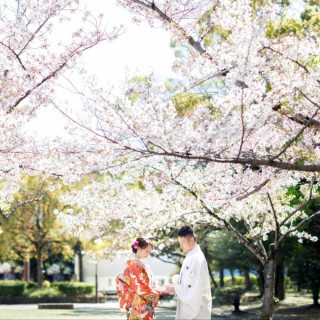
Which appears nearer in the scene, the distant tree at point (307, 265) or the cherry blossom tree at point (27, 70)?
the cherry blossom tree at point (27, 70)

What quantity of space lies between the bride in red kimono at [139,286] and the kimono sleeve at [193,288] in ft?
1.58

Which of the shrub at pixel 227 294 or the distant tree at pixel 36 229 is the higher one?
the distant tree at pixel 36 229

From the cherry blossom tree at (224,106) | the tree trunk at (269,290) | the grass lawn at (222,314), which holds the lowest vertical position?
the grass lawn at (222,314)

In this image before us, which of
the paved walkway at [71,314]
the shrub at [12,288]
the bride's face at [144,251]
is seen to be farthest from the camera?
the shrub at [12,288]

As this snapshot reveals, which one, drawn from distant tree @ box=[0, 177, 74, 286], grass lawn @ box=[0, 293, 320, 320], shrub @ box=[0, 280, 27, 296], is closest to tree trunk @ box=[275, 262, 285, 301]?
grass lawn @ box=[0, 293, 320, 320]

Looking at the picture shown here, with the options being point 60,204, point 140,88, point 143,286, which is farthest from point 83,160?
point 60,204

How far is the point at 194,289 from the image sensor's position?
16.1 ft

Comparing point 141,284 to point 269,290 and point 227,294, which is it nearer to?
point 269,290

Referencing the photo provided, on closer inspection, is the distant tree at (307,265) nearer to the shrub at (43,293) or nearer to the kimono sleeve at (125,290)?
the kimono sleeve at (125,290)

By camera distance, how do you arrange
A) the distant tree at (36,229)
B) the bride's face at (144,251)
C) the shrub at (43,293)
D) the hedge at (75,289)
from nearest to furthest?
the bride's face at (144,251), the shrub at (43,293), the distant tree at (36,229), the hedge at (75,289)

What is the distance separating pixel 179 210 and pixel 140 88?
19.3 ft

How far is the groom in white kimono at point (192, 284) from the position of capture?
491 cm

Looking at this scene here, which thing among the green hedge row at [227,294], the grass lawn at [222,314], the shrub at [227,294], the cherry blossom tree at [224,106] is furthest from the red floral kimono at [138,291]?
the green hedge row at [227,294]

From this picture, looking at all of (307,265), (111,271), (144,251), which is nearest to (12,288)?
(111,271)
